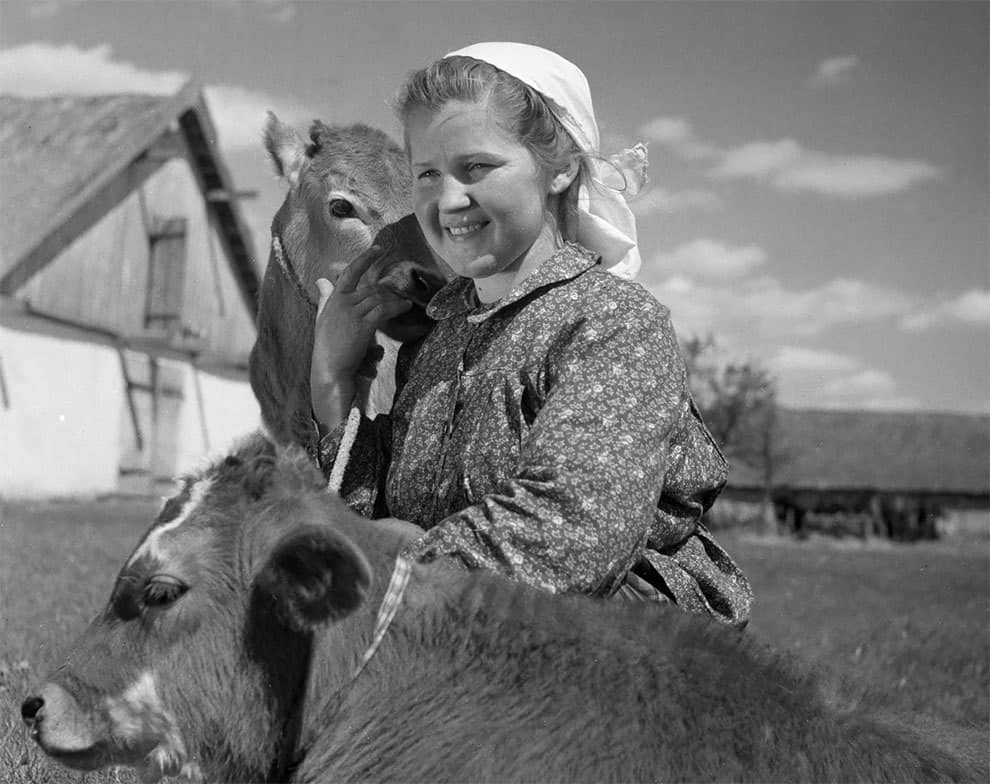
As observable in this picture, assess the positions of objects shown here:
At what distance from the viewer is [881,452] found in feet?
223

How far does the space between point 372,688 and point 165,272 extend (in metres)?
25.3

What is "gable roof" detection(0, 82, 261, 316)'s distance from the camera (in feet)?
77.8

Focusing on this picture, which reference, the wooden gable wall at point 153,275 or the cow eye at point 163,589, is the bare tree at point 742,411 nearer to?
the wooden gable wall at point 153,275

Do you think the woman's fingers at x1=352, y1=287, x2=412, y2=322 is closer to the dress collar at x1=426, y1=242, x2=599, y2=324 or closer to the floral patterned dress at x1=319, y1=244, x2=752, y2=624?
the floral patterned dress at x1=319, y1=244, x2=752, y2=624

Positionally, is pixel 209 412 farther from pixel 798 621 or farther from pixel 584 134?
pixel 584 134

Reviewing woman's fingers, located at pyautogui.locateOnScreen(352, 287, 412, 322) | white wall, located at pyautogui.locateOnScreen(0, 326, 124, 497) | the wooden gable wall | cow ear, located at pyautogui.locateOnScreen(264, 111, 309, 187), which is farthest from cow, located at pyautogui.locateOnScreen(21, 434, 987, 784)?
the wooden gable wall

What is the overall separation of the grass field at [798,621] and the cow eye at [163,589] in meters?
1.40

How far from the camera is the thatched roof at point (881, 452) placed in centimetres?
6250

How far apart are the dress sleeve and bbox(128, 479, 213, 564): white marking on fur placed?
46cm

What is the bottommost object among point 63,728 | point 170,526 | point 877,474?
point 63,728

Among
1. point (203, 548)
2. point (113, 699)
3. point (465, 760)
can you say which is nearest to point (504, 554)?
point (465, 760)

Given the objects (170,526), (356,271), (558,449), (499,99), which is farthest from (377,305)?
(170,526)

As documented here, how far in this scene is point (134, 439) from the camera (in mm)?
26172

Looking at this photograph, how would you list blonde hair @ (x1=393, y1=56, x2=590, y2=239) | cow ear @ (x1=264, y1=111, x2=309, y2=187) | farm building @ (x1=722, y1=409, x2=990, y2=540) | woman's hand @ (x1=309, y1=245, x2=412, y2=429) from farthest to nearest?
farm building @ (x1=722, y1=409, x2=990, y2=540) < cow ear @ (x1=264, y1=111, x2=309, y2=187) < woman's hand @ (x1=309, y1=245, x2=412, y2=429) < blonde hair @ (x1=393, y1=56, x2=590, y2=239)
